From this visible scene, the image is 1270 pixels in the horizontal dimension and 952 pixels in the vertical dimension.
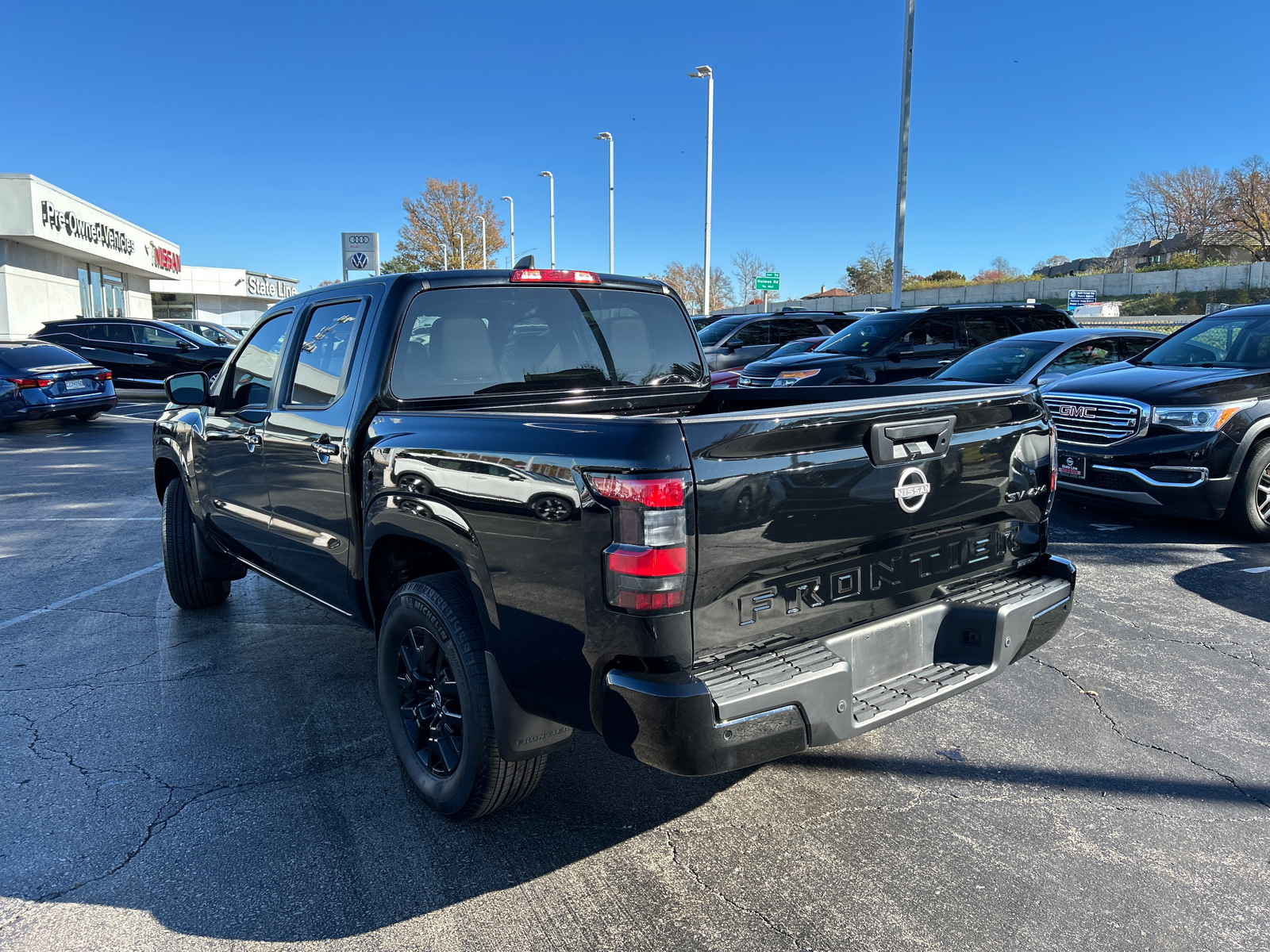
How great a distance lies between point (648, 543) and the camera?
227cm

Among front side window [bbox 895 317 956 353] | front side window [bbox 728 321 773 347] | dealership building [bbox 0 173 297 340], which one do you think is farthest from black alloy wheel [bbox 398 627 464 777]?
dealership building [bbox 0 173 297 340]

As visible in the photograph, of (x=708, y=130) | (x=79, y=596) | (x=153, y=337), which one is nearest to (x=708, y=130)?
(x=708, y=130)

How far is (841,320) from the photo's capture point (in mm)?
18000

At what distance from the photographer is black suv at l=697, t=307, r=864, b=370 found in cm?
1666

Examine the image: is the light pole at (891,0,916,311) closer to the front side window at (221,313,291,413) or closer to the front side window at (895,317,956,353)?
the front side window at (895,317,956,353)

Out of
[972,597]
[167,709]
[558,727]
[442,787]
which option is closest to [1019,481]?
[972,597]

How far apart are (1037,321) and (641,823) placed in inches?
440

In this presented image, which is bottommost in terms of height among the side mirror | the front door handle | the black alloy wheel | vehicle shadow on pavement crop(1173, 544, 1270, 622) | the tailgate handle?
vehicle shadow on pavement crop(1173, 544, 1270, 622)

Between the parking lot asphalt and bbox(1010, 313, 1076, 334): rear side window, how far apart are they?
26.2 feet

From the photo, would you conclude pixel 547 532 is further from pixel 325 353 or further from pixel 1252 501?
pixel 1252 501

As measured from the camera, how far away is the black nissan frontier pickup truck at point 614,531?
2342 mm

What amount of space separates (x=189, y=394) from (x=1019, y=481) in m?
4.06

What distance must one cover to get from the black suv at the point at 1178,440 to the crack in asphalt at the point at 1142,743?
3.01 meters

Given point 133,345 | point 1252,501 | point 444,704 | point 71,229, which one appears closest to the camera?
point 444,704
